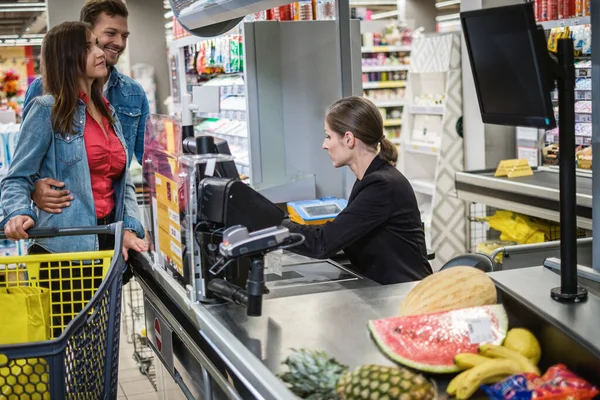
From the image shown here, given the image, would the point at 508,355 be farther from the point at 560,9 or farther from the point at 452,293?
the point at 560,9

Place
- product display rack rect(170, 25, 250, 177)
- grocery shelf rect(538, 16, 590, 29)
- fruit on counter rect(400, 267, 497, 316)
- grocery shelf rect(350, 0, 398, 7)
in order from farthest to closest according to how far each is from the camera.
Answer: grocery shelf rect(350, 0, 398, 7) → product display rack rect(170, 25, 250, 177) → grocery shelf rect(538, 16, 590, 29) → fruit on counter rect(400, 267, 497, 316)

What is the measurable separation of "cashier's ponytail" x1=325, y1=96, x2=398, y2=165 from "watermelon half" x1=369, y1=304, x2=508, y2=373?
1.39 metres

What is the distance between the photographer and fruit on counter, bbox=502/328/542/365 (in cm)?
184

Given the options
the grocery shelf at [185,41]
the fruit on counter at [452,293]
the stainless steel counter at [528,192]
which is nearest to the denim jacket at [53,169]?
the fruit on counter at [452,293]

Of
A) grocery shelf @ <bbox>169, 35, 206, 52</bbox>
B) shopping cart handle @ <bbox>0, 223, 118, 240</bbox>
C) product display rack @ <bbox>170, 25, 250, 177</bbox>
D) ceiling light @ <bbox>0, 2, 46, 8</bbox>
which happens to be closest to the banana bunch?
shopping cart handle @ <bbox>0, 223, 118, 240</bbox>

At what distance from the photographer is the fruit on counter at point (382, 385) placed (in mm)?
1580

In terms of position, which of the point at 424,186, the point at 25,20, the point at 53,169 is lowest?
the point at 424,186

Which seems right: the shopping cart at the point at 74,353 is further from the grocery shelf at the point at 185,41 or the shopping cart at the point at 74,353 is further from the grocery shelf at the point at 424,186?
the grocery shelf at the point at 424,186

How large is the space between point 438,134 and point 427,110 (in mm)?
262

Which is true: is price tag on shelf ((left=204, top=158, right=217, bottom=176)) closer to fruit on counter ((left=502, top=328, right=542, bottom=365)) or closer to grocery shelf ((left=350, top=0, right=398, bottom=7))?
fruit on counter ((left=502, top=328, right=542, bottom=365))

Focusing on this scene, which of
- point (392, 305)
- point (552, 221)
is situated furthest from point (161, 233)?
point (552, 221)

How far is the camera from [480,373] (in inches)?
65.3

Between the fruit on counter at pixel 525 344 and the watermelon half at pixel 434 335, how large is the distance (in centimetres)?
2

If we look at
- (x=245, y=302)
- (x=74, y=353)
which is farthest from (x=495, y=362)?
(x=74, y=353)
